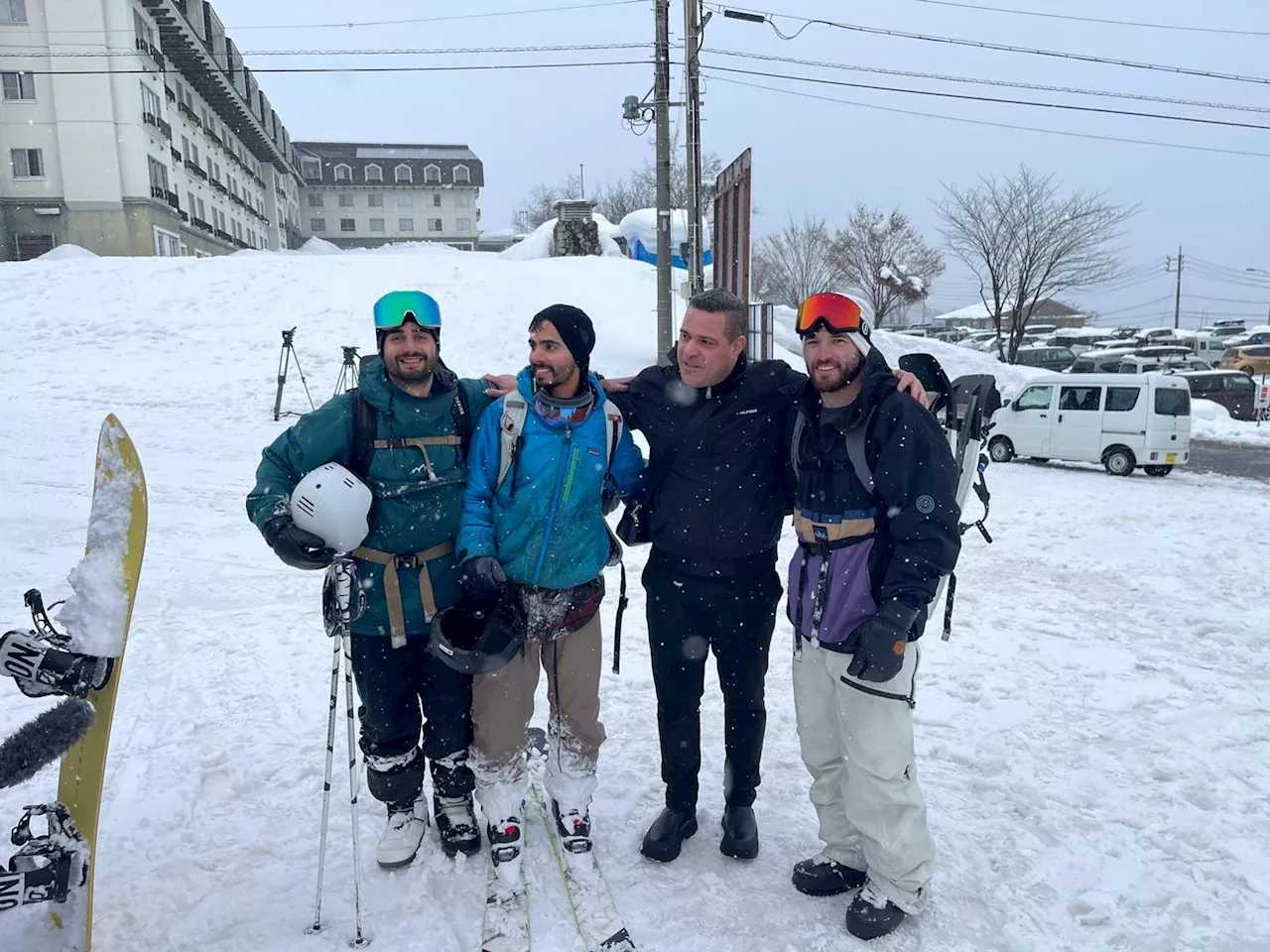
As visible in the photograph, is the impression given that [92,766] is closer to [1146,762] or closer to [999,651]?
[1146,762]

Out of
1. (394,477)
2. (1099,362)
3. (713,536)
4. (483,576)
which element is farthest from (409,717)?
(1099,362)

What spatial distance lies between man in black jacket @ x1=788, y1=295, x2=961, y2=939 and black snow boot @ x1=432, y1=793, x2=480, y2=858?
1.32 m

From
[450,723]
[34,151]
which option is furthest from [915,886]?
[34,151]

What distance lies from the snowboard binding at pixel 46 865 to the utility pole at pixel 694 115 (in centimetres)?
1108

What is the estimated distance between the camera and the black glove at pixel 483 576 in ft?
8.62

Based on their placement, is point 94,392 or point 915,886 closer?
point 915,886

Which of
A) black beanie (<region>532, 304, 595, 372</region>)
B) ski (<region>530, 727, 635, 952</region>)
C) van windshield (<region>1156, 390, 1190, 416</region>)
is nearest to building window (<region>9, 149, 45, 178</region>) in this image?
black beanie (<region>532, 304, 595, 372</region>)

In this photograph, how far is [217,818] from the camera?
3.28m

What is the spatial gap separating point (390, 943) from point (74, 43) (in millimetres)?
37915

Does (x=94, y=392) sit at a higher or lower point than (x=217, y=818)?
higher

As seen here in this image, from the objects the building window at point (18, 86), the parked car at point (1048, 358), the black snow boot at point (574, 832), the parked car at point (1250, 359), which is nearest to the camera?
the black snow boot at point (574, 832)

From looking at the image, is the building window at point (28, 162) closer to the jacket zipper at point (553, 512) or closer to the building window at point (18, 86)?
the building window at point (18, 86)

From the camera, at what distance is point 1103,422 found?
13742 mm

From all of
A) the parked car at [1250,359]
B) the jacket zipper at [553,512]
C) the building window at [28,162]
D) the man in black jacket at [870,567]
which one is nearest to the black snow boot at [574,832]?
the man in black jacket at [870,567]
